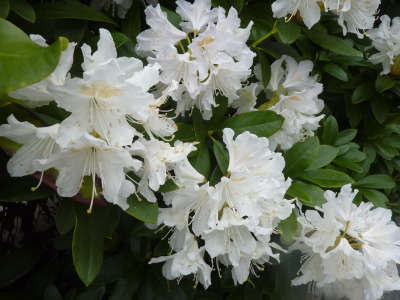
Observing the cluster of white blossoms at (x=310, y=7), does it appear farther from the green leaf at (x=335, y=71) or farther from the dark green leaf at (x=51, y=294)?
the dark green leaf at (x=51, y=294)

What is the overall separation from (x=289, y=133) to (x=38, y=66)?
744mm

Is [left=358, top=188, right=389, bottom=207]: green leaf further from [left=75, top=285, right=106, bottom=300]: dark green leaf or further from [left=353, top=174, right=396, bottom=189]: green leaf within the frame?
[left=75, top=285, right=106, bottom=300]: dark green leaf

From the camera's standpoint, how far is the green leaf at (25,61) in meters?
0.56

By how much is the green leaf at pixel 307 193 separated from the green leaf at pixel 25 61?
693 mm

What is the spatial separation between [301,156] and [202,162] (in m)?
0.28

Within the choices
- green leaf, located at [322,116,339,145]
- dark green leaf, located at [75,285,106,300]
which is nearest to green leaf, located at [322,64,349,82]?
green leaf, located at [322,116,339,145]

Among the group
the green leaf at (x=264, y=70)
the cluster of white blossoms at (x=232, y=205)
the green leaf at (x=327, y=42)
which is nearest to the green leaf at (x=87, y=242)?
the cluster of white blossoms at (x=232, y=205)

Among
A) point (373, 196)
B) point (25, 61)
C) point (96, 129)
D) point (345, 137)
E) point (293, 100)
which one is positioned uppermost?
point (25, 61)

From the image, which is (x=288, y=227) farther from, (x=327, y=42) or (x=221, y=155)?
(x=327, y=42)

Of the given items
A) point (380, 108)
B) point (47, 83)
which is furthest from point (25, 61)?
point (380, 108)

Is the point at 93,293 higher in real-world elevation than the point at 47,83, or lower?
lower

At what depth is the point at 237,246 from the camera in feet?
3.10

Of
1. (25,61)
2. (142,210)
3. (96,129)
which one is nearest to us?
(25,61)

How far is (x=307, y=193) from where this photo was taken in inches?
45.6
